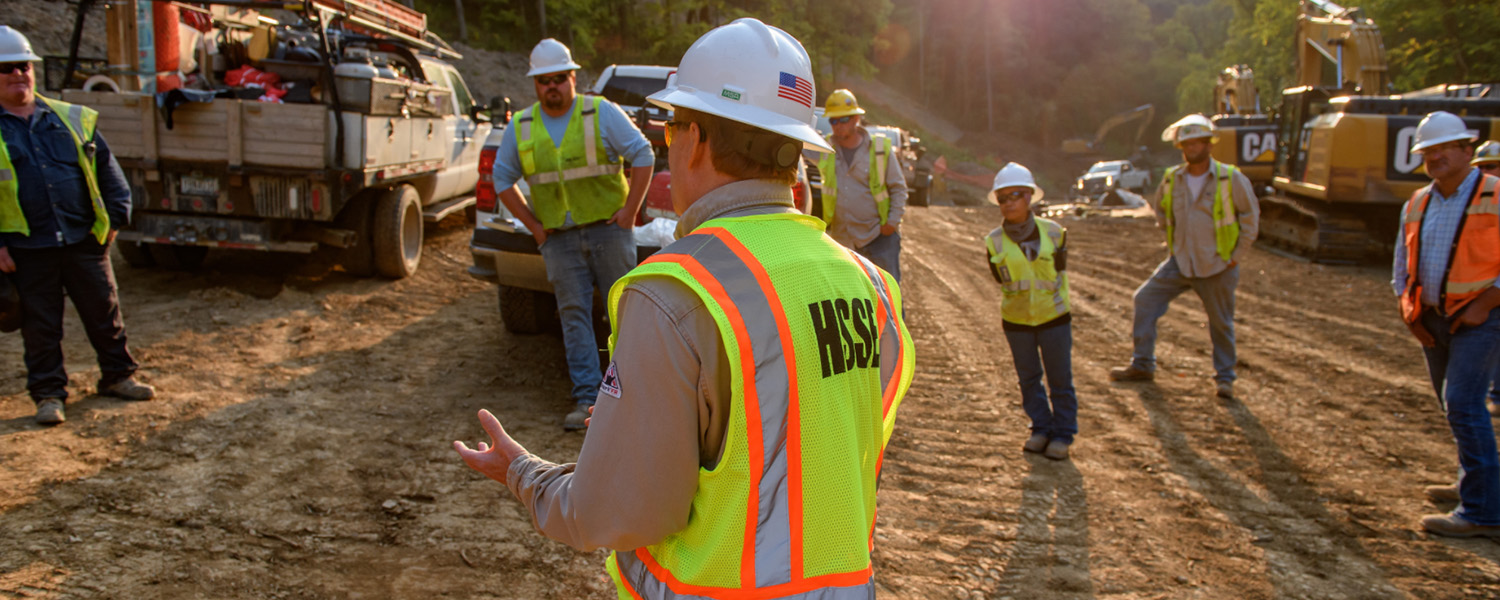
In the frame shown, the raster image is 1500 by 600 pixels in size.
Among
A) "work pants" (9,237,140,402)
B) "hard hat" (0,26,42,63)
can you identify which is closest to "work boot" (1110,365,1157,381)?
"work pants" (9,237,140,402)

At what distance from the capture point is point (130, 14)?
26.9ft

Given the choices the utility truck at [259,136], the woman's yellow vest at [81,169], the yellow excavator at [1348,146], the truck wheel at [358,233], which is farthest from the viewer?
the yellow excavator at [1348,146]

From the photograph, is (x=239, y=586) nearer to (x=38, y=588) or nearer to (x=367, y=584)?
(x=367, y=584)

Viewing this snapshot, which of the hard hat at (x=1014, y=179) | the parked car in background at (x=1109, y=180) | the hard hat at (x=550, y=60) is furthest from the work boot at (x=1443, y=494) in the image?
the parked car in background at (x=1109, y=180)

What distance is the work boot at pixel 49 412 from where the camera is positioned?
502 centimetres

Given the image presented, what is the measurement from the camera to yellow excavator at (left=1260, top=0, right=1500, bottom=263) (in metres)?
12.2

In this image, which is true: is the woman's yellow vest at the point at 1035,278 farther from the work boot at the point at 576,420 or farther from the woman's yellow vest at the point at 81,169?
the woman's yellow vest at the point at 81,169

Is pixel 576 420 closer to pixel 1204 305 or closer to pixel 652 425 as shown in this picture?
pixel 652 425

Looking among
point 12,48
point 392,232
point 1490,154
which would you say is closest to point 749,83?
point 12,48

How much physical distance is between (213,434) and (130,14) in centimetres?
508

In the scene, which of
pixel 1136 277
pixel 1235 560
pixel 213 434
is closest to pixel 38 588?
pixel 213 434

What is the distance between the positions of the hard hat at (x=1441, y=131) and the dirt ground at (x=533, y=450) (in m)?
1.84

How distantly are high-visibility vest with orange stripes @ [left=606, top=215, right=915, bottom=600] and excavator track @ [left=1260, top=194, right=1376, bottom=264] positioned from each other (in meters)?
13.5

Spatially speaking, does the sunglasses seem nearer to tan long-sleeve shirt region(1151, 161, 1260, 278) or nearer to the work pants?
tan long-sleeve shirt region(1151, 161, 1260, 278)
